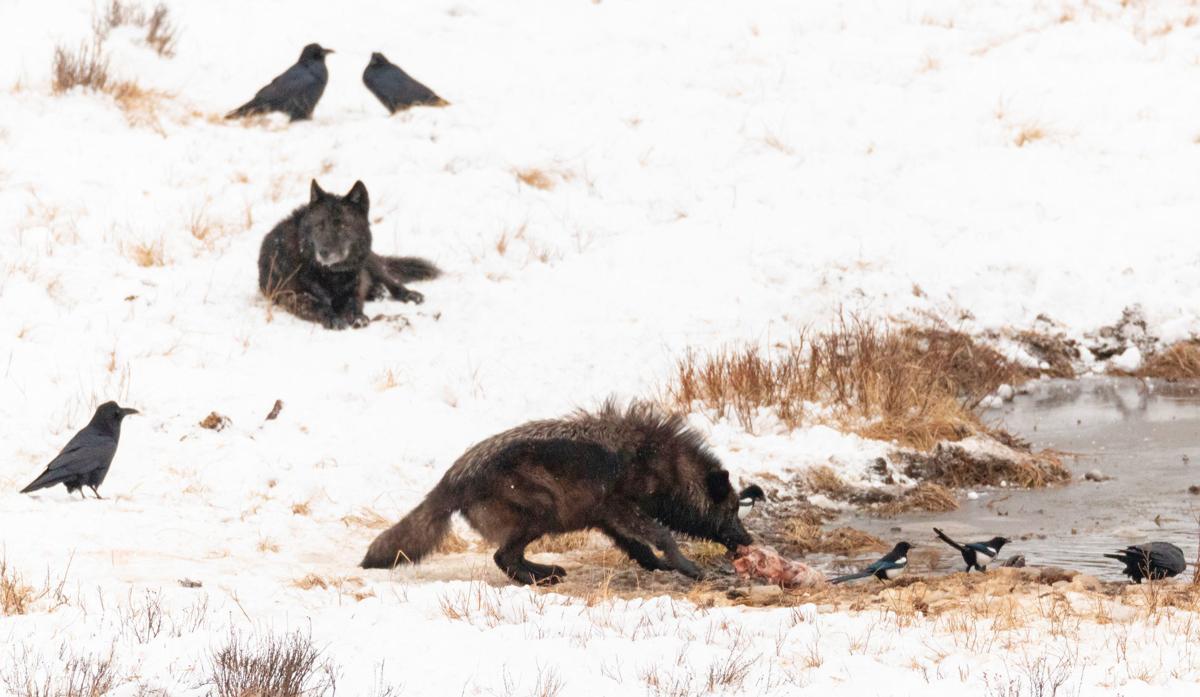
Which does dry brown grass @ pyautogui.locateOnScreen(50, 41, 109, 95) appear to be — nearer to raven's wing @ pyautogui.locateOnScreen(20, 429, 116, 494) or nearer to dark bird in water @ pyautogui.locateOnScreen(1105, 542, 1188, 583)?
raven's wing @ pyautogui.locateOnScreen(20, 429, 116, 494)

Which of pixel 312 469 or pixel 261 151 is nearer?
pixel 312 469

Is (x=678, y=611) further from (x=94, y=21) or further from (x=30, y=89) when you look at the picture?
(x=94, y=21)

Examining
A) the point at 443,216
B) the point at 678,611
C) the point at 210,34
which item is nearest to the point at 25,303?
the point at 443,216

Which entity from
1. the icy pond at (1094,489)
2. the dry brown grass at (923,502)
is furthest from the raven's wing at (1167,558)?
the dry brown grass at (923,502)

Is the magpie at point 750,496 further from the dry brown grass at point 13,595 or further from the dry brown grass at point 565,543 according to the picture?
the dry brown grass at point 13,595

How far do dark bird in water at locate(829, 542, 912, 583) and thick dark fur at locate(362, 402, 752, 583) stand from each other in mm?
976

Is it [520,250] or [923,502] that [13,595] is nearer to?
[923,502]

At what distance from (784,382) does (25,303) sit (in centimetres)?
648

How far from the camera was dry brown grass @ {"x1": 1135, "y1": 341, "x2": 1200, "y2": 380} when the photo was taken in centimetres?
1252

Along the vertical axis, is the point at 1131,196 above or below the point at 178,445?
above

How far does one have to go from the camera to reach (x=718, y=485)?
7824 millimetres

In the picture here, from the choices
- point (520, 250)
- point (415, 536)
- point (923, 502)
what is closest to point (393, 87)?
point (520, 250)

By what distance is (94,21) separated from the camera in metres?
17.7

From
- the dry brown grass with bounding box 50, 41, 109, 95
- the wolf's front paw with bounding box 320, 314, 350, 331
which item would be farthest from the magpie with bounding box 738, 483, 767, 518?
the dry brown grass with bounding box 50, 41, 109, 95
